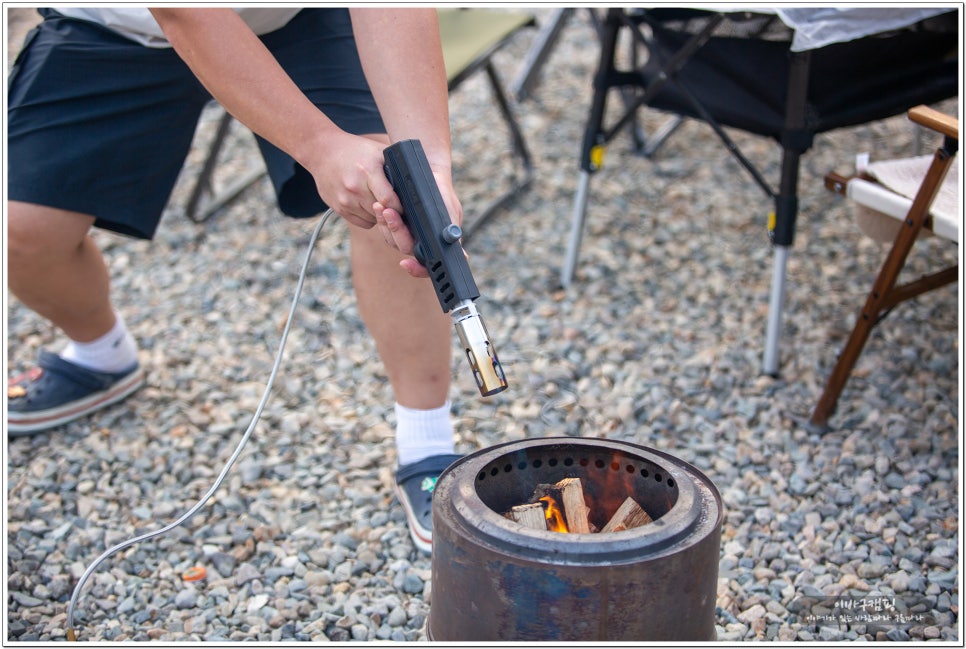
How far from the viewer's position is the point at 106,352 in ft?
8.16

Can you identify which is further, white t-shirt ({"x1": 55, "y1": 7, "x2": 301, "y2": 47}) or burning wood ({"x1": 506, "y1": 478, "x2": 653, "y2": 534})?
white t-shirt ({"x1": 55, "y1": 7, "x2": 301, "y2": 47})

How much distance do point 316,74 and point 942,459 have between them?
65.5 inches

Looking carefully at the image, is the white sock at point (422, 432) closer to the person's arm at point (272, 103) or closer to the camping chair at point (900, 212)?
the person's arm at point (272, 103)

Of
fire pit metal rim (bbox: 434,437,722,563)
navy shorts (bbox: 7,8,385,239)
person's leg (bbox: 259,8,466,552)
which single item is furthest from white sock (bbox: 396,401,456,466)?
fire pit metal rim (bbox: 434,437,722,563)

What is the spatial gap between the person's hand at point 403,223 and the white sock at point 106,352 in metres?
1.29

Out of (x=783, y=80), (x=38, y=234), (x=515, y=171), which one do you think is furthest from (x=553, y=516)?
(x=515, y=171)

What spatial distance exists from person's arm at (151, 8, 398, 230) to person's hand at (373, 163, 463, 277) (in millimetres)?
35

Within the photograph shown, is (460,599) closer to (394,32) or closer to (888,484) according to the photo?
(394,32)

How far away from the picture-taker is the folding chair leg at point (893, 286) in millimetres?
2053

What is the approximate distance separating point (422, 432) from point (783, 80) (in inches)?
52.8

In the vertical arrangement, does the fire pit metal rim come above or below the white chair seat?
above

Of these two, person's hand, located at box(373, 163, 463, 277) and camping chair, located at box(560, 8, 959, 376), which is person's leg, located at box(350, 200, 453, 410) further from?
camping chair, located at box(560, 8, 959, 376)

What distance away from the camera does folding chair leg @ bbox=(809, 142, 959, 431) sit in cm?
205

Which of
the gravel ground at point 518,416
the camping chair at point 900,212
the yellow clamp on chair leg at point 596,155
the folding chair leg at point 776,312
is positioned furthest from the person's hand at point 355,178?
the yellow clamp on chair leg at point 596,155
